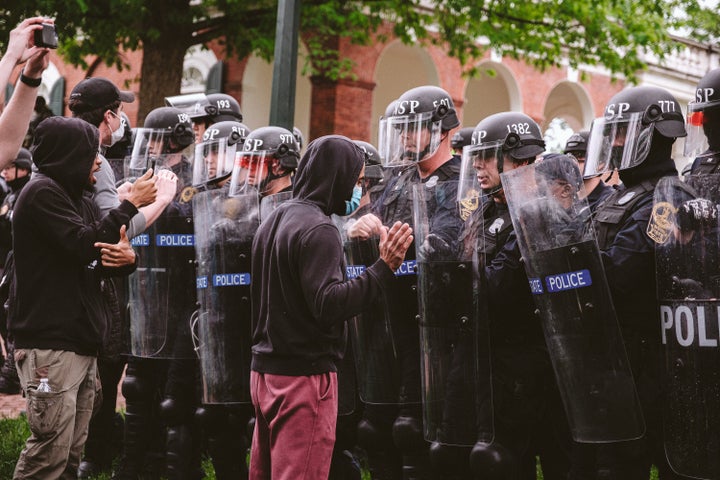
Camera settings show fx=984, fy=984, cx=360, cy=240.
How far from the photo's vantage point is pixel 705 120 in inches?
174

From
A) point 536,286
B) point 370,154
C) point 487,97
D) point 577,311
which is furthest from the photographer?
point 487,97

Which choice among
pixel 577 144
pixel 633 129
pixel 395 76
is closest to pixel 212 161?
pixel 633 129

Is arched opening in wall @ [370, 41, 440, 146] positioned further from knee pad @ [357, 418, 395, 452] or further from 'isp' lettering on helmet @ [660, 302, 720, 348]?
'isp' lettering on helmet @ [660, 302, 720, 348]

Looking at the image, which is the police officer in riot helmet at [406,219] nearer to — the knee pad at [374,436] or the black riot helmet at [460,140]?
the knee pad at [374,436]

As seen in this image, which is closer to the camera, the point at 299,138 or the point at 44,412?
the point at 44,412

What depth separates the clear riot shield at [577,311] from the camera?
3.94m

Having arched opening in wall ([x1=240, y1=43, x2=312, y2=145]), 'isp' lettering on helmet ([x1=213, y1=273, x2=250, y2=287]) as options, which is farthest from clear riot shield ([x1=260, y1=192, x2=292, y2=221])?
arched opening in wall ([x1=240, y1=43, x2=312, y2=145])

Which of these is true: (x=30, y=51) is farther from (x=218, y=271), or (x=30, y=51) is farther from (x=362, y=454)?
(x=362, y=454)

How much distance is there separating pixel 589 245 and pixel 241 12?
9.66 meters

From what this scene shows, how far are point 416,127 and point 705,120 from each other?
1.55m

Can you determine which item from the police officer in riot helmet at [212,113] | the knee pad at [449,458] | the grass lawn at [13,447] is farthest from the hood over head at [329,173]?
the police officer in riot helmet at [212,113]

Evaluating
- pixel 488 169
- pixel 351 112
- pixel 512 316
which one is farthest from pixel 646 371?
pixel 351 112

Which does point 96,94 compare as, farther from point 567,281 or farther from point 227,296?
point 567,281

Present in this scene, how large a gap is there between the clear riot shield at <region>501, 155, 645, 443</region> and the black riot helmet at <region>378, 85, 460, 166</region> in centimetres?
125
